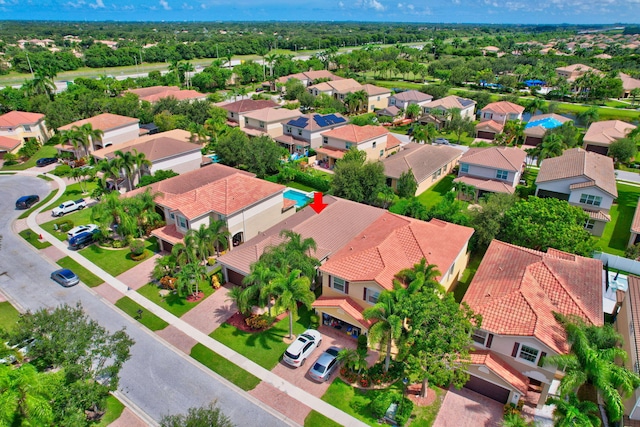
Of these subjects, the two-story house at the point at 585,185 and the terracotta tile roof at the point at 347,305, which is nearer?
the terracotta tile roof at the point at 347,305

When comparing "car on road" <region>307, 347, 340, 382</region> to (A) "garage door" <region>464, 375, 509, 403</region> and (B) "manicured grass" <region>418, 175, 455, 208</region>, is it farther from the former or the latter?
(B) "manicured grass" <region>418, 175, 455, 208</region>

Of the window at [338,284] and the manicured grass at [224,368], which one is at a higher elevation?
the window at [338,284]

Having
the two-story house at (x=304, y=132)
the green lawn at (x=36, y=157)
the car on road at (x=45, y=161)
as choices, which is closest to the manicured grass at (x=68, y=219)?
the car on road at (x=45, y=161)

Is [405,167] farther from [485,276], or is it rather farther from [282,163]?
[485,276]

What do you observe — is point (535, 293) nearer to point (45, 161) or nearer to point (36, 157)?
point (45, 161)

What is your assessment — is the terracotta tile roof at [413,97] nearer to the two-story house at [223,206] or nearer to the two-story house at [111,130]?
the two-story house at [223,206]

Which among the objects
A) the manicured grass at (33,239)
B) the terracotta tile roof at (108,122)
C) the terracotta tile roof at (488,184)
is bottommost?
the manicured grass at (33,239)

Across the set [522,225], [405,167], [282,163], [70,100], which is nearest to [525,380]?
[522,225]
